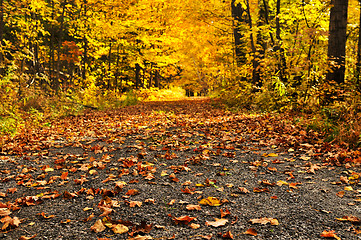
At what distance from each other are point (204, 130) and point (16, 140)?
461 centimetres

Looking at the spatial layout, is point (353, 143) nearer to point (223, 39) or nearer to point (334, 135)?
point (334, 135)

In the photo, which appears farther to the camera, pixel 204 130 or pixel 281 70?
pixel 281 70

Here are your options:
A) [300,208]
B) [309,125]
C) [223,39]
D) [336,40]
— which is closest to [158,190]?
[300,208]

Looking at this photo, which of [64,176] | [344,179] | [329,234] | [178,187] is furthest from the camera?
[64,176]

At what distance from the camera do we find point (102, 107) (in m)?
13.3

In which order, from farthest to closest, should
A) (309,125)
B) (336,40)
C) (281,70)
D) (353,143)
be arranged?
(281,70) → (336,40) → (309,125) → (353,143)

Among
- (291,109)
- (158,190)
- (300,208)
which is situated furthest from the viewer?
(291,109)

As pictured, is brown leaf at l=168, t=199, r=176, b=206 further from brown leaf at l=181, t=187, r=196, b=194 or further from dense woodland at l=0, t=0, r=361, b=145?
dense woodland at l=0, t=0, r=361, b=145

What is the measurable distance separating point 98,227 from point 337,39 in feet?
24.1

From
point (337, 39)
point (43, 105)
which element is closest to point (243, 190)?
point (337, 39)

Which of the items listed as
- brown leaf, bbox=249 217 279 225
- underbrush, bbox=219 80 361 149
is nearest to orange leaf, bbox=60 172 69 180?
brown leaf, bbox=249 217 279 225

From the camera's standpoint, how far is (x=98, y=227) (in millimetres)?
2602

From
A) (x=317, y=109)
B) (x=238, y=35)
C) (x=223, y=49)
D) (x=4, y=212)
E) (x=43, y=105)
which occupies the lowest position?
(x=4, y=212)

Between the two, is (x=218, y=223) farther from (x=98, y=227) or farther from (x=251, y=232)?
(x=98, y=227)
